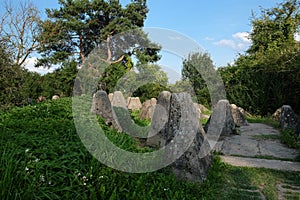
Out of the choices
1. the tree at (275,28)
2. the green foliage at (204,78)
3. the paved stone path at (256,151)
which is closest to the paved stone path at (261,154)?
the paved stone path at (256,151)

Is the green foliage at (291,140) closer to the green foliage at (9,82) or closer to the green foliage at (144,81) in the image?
the green foliage at (144,81)

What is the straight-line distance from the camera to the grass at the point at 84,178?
267 cm

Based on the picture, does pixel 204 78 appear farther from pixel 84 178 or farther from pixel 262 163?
pixel 84 178

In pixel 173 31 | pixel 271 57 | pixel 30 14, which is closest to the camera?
pixel 173 31

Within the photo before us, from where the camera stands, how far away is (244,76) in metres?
16.6

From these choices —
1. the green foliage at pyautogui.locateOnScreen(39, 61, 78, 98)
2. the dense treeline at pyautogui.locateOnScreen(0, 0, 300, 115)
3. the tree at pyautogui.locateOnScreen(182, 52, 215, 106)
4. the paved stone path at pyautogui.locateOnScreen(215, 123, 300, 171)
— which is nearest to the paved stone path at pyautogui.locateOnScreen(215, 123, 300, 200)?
the paved stone path at pyautogui.locateOnScreen(215, 123, 300, 171)

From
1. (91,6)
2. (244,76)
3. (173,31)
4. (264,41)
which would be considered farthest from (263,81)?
(91,6)

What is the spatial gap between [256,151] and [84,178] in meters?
4.43

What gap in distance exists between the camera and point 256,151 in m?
6.07

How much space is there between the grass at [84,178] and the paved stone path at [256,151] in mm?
484

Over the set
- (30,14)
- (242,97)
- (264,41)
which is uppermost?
(30,14)

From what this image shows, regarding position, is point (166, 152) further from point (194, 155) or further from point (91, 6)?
point (91, 6)

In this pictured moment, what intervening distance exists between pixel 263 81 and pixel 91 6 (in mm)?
14212

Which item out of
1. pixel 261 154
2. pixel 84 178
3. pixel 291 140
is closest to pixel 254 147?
pixel 261 154
